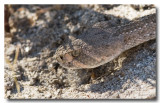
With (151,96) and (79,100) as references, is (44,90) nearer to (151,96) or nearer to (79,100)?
(79,100)

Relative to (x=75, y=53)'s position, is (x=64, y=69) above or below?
below

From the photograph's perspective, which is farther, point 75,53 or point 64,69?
point 64,69

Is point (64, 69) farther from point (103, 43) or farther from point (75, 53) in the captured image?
point (103, 43)

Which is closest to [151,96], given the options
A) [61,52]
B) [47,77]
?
[61,52]

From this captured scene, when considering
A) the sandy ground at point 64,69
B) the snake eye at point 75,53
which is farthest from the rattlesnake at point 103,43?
the sandy ground at point 64,69

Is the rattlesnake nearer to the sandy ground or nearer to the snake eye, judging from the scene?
the snake eye

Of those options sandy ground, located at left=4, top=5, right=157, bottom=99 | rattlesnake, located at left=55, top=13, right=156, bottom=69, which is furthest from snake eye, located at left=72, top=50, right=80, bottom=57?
sandy ground, located at left=4, top=5, right=157, bottom=99

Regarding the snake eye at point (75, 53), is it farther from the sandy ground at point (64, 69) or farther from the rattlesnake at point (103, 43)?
the sandy ground at point (64, 69)

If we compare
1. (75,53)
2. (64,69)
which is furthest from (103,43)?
(64,69)

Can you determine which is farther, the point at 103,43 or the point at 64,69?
the point at 64,69
